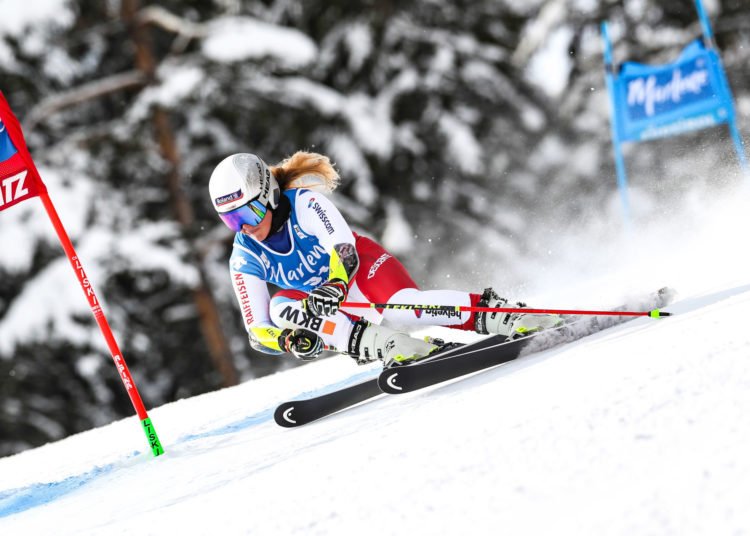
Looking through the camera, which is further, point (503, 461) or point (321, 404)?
point (321, 404)

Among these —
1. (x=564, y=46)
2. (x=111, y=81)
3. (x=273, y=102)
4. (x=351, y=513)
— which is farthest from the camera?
(x=564, y=46)

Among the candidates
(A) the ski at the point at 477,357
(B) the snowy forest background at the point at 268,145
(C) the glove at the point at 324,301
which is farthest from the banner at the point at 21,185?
(B) the snowy forest background at the point at 268,145

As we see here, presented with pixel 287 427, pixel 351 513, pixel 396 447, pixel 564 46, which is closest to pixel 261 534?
pixel 351 513

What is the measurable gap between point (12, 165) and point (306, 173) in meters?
1.47

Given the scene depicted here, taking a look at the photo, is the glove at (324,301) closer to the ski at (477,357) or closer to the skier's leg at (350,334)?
the skier's leg at (350,334)

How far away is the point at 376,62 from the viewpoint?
14438 mm

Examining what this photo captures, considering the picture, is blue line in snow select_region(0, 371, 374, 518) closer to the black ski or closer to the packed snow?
the packed snow

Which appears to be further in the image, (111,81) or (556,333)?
(111,81)

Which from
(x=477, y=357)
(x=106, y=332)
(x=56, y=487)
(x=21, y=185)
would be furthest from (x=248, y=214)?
(x=56, y=487)

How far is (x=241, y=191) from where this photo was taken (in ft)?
13.3

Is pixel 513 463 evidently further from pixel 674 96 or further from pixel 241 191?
pixel 674 96

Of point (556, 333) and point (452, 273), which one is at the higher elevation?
point (556, 333)

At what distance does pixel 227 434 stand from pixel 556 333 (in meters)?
1.73

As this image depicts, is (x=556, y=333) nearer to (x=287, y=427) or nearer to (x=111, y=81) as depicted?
(x=287, y=427)
